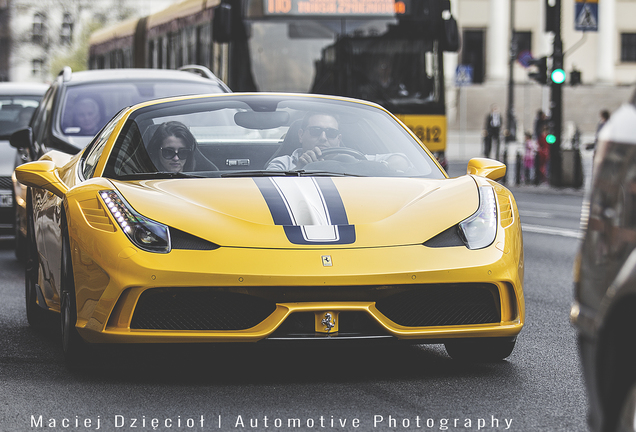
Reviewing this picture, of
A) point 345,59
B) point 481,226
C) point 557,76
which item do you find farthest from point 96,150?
point 557,76

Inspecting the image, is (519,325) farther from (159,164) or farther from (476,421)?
(159,164)

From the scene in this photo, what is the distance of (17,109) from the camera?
42.0 ft

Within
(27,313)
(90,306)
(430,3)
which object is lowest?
(27,313)

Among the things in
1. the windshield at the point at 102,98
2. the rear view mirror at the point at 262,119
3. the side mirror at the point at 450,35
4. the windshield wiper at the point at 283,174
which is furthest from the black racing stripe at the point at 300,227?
the side mirror at the point at 450,35

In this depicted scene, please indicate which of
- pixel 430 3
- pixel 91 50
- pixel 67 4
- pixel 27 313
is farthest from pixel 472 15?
pixel 27 313

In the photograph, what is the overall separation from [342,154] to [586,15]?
738 inches

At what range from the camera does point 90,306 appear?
4.89m

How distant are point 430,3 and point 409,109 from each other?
1380 mm

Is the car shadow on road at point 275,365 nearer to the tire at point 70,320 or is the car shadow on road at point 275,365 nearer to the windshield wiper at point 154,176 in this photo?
the tire at point 70,320

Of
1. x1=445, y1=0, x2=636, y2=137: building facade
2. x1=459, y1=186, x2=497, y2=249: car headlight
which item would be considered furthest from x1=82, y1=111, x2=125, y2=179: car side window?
x1=445, y1=0, x2=636, y2=137: building facade

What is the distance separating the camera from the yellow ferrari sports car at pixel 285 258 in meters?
4.70

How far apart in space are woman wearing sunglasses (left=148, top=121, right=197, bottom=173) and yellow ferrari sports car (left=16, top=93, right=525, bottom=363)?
76 mm

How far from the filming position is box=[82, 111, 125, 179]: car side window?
19.0 feet

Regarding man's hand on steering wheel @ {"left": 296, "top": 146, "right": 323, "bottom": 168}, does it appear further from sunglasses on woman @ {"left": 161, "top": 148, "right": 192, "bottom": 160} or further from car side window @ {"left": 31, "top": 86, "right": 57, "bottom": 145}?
car side window @ {"left": 31, "top": 86, "right": 57, "bottom": 145}
